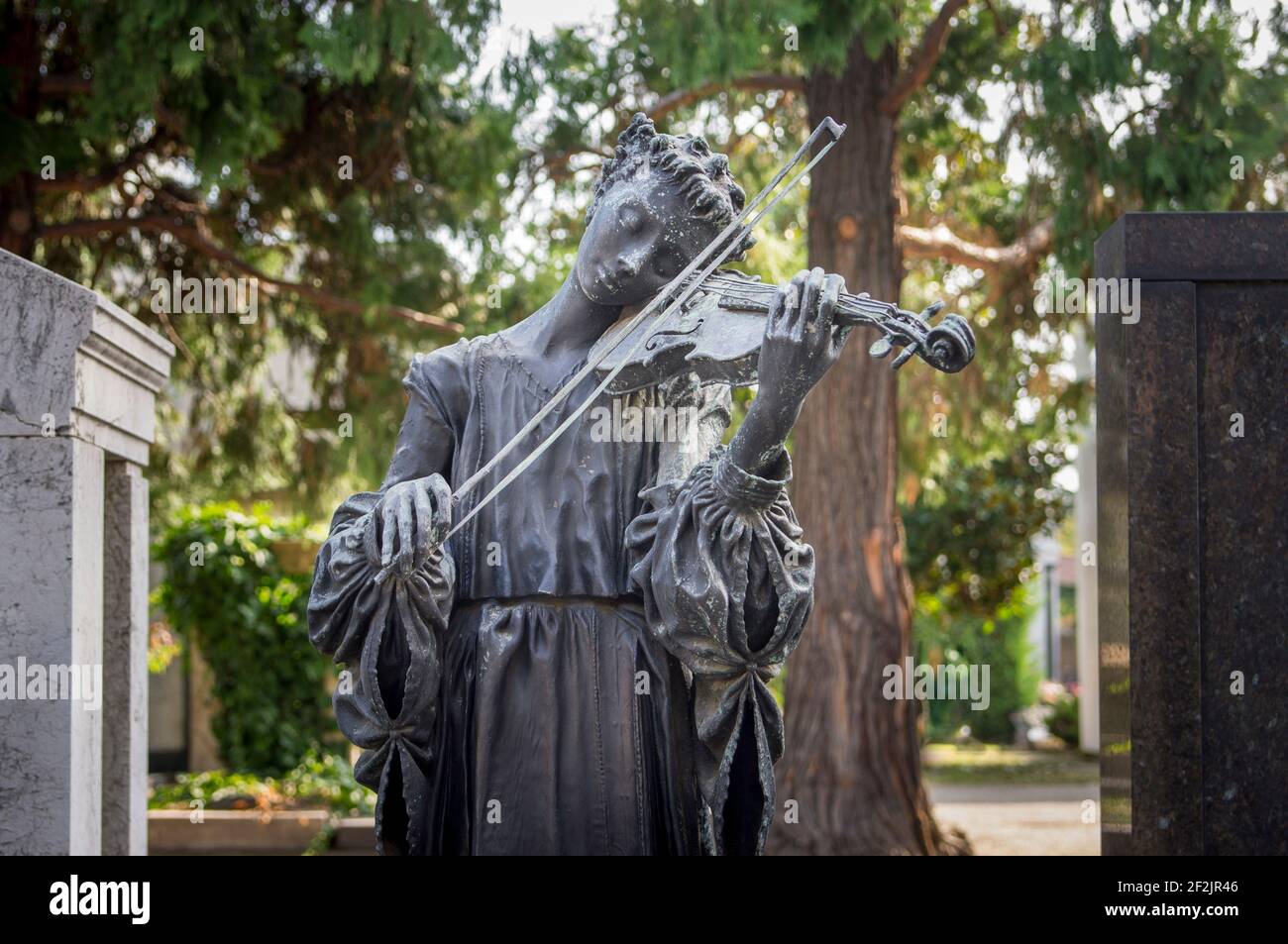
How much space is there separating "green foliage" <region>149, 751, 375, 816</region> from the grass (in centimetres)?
954

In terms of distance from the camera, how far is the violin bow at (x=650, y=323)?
3.49 metres

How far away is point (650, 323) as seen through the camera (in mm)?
3633

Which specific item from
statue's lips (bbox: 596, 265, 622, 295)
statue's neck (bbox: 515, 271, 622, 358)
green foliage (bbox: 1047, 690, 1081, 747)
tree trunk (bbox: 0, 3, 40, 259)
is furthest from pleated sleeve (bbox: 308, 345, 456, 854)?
green foliage (bbox: 1047, 690, 1081, 747)

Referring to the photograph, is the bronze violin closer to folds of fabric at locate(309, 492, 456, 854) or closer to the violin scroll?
the violin scroll

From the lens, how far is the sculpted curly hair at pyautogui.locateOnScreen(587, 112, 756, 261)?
3.66m

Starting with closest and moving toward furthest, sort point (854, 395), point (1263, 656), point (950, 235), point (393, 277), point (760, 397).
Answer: point (760, 397)
point (1263, 656)
point (854, 395)
point (393, 277)
point (950, 235)

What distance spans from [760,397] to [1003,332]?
10.2 metres

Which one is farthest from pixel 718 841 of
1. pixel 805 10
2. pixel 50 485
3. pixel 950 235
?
pixel 950 235

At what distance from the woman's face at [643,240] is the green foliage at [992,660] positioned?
881 inches

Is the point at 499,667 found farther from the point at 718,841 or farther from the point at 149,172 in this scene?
the point at 149,172

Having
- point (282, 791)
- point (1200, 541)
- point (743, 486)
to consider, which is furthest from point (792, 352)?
point (282, 791)

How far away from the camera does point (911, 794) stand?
10969 mm

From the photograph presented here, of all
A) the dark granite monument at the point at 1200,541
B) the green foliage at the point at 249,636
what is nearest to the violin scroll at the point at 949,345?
the dark granite monument at the point at 1200,541

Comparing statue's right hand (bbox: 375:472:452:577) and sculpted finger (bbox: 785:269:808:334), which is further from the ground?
sculpted finger (bbox: 785:269:808:334)
